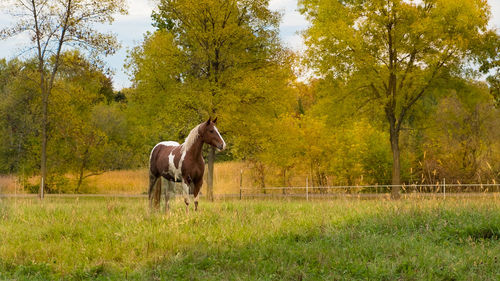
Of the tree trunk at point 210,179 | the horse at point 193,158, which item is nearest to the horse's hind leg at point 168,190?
the horse at point 193,158

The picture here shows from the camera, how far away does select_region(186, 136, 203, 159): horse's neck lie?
495 inches

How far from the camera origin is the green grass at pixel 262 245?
7.57 m

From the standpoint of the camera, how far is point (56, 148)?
33.3m

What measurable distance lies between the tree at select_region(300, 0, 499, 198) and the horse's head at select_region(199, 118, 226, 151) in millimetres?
14217

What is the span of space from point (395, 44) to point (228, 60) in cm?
858

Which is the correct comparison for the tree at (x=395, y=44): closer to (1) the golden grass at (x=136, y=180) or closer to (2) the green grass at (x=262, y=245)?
(1) the golden grass at (x=136, y=180)

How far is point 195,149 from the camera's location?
12.6 metres

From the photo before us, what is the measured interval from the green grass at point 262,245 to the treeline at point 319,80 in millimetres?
11756

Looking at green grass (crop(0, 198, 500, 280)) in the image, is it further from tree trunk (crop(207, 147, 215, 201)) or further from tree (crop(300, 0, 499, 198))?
tree (crop(300, 0, 499, 198))

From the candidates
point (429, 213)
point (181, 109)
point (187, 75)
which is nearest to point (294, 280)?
point (429, 213)

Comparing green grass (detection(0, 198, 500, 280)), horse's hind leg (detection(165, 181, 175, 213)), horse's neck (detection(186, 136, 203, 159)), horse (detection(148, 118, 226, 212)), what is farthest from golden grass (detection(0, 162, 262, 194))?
green grass (detection(0, 198, 500, 280))

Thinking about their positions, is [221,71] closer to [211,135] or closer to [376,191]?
[376,191]

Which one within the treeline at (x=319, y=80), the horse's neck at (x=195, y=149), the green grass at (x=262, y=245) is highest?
the treeline at (x=319, y=80)

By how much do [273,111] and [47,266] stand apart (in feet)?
59.4
